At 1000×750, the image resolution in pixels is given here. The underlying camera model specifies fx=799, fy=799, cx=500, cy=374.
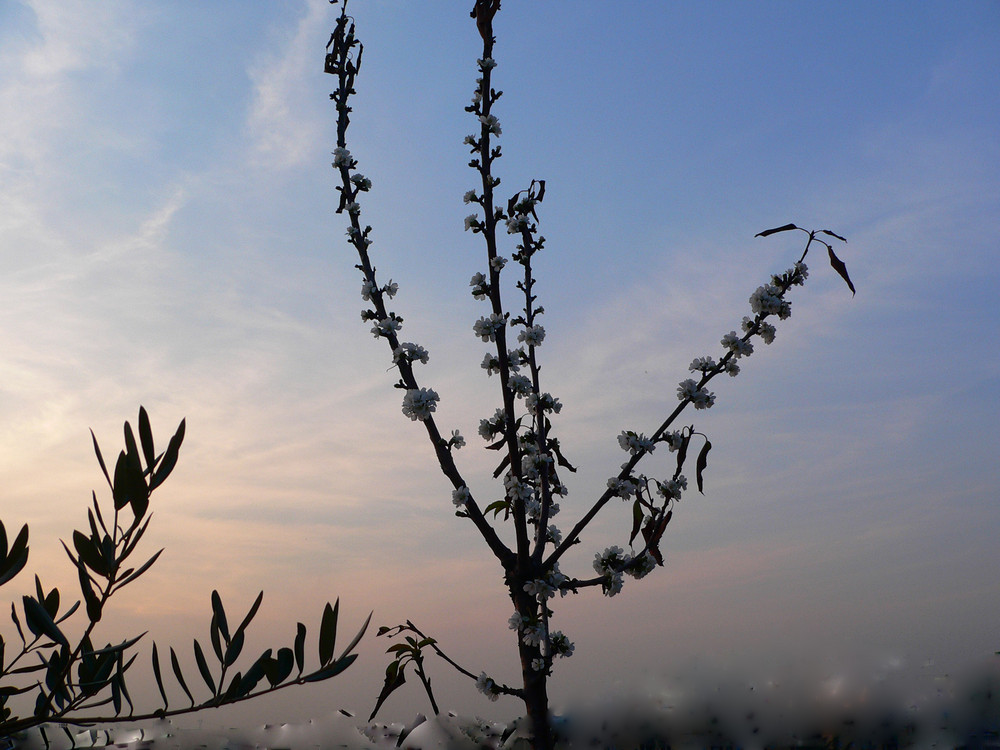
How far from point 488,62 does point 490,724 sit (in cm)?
521

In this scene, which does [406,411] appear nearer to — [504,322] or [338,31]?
[504,322]

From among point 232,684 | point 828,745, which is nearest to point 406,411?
point 232,684

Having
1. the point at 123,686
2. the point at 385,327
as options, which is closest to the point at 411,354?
the point at 385,327

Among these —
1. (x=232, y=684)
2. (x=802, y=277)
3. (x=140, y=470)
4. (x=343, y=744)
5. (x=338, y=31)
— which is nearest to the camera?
(x=140, y=470)

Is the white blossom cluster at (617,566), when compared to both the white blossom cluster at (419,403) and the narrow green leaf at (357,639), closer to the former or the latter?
the white blossom cluster at (419,403)

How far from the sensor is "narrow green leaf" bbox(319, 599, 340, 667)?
2.72m

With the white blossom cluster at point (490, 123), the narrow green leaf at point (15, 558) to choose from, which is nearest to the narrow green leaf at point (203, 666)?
the narrow green leaf at point (15, 558)

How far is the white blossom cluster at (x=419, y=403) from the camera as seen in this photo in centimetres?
A: 592

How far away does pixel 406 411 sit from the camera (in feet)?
19.6

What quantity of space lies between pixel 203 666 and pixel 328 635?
1.47 ft

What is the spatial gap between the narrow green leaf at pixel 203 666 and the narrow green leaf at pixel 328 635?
0.38 meters

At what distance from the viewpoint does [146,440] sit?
2391mm

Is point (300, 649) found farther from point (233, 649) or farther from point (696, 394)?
point (696, 394)

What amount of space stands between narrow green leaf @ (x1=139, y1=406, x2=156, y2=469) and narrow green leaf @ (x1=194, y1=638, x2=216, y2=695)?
2.56ft
